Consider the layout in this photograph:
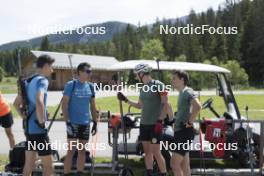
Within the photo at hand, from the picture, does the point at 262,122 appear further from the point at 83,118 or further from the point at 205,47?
the point at 205,47

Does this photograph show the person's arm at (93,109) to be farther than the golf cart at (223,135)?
No

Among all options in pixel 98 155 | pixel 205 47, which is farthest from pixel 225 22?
pixel 98 155

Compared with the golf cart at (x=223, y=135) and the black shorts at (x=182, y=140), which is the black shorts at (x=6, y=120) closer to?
the golf cart at (x=223, y=135)

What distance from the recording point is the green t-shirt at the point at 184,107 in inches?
255

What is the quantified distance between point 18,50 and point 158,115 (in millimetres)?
2458

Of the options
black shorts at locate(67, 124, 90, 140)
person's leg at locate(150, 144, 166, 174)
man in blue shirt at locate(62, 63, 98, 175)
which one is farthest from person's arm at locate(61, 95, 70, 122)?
person's leg at locate(150, 144, 166, 174)

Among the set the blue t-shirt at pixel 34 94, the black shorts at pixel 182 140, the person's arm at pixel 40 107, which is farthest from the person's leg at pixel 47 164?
the black shorts at pixel 182 140

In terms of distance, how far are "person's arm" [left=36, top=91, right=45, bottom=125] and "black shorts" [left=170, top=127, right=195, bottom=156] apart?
1937 millimetres

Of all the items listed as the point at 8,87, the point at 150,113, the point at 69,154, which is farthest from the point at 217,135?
the point at 8,87

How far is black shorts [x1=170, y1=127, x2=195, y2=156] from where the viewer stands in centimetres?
645

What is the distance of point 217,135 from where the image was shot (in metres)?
8.11

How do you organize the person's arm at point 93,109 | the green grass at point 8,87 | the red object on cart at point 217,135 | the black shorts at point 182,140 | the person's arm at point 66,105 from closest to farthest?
the black shorts at point 182,140, the person's arm at point 66,105, the person's arm at point 93,109, the red object on cart at point 217,135, the green grass at point 8,87

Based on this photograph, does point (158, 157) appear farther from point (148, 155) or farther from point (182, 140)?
point (182, 140)

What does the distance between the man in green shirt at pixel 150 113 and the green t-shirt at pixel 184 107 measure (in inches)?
21.6
